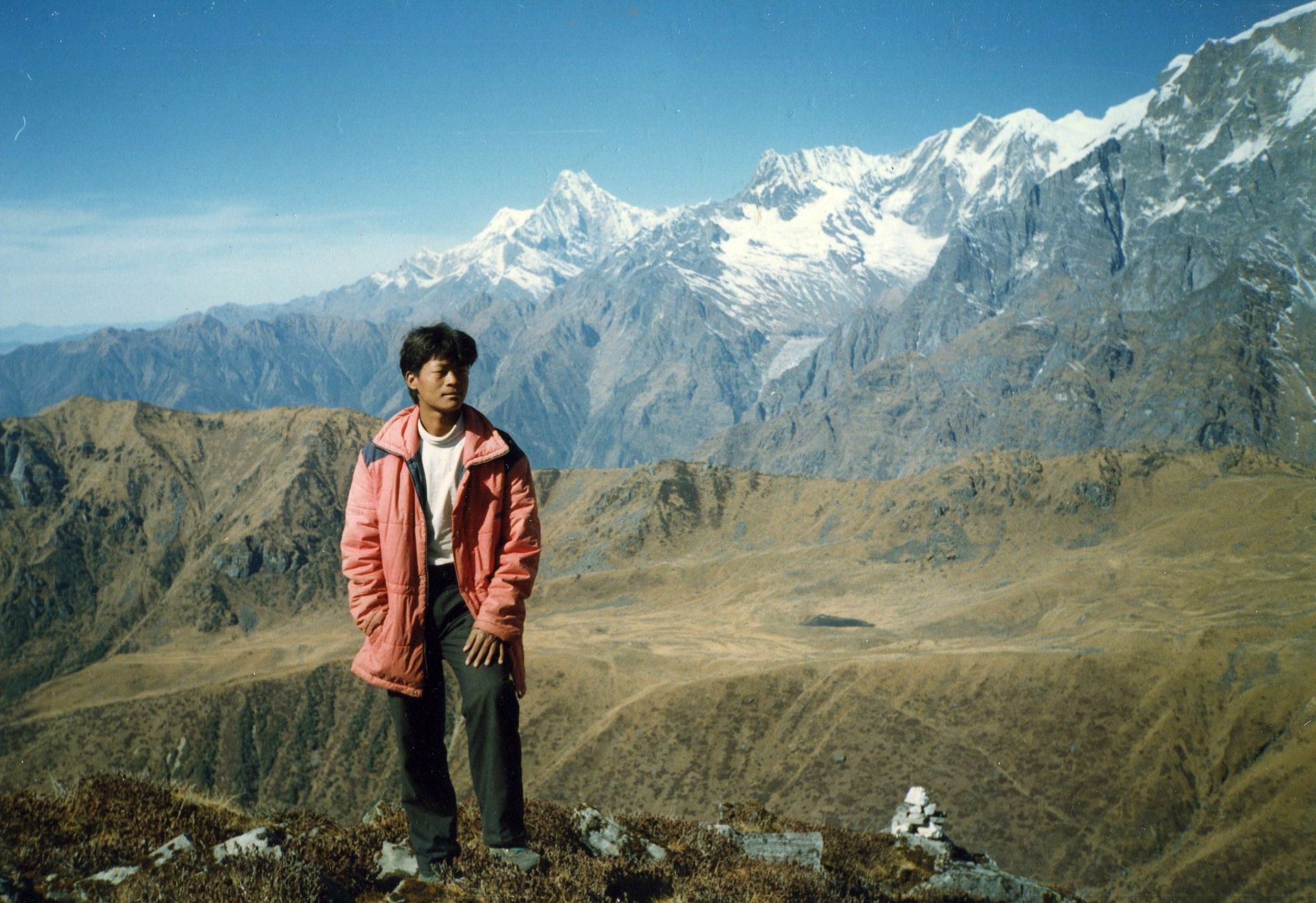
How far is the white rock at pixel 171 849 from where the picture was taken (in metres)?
7.02

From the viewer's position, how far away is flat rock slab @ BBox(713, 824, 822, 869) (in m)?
11.6

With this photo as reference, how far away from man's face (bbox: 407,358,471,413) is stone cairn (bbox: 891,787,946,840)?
20356 mm

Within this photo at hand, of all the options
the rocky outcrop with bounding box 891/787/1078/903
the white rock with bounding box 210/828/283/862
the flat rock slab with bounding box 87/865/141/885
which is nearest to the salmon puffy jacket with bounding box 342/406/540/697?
the white rock with bounding box 210/828/283/862

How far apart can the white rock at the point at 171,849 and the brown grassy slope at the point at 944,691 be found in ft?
87.0

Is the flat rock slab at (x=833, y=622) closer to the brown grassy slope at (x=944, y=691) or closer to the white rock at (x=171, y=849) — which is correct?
the brown grassy slope at (x=944, y=691)

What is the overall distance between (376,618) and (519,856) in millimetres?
2319

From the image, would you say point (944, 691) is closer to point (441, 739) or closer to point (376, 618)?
point (441, 739)

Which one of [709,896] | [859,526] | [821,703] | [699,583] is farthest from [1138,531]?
[709,896]

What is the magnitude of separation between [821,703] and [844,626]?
2619 cm

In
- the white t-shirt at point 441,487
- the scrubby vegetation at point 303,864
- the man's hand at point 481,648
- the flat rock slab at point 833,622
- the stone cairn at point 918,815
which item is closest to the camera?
the scrubby vegetation at point 303,864

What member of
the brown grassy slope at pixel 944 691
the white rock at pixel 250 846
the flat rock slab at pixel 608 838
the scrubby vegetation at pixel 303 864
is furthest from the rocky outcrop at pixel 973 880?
the brown grassy slope at pixel 944 691

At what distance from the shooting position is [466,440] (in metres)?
6.86

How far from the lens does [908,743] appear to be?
57.5 meters

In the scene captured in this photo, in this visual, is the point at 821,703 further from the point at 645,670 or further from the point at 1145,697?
the point at 1145,697
